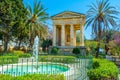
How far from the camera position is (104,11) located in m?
27.6

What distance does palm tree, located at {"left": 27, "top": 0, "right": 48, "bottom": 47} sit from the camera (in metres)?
35.5

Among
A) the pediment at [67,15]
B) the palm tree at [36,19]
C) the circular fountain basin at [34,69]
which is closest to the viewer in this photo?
the circular fountain basin at [34,69]

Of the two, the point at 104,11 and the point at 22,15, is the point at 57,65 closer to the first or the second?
the point at 104,11

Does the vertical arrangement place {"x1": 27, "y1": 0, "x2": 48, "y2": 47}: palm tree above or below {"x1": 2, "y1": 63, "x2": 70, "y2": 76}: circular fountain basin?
above

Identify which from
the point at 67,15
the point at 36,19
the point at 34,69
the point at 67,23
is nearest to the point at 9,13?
the point at 36,19

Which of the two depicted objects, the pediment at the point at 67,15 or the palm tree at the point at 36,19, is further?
the pediment at the point at 67,15

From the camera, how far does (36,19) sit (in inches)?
1423

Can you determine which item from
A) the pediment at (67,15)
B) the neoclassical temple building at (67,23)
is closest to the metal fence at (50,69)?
the neoclassical temple building at (67,23)

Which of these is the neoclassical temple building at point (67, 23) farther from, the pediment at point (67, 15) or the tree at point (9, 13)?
the tree at point (9, 13)

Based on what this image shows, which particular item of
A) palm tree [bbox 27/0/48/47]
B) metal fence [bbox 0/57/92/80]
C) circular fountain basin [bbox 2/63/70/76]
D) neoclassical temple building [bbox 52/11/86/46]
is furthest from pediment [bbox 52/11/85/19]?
circular fountain basin [bbox 2/63/70/76]

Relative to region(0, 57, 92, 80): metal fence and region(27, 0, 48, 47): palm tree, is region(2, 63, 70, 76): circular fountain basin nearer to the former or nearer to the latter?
region(0, 57, 92, 80): metal fence

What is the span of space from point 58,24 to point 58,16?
1775 millimetres

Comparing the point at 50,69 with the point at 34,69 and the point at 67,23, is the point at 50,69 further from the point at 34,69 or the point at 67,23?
the point at 67,23

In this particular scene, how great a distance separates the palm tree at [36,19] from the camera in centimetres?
3550
